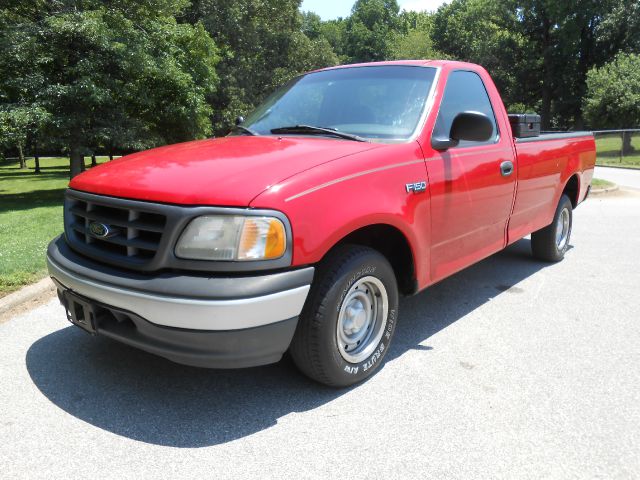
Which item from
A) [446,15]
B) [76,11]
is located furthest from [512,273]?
[446,15]

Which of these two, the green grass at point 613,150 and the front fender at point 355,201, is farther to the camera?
the green grass at point 613,150

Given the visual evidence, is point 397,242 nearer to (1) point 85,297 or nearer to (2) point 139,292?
(2) point 139,292

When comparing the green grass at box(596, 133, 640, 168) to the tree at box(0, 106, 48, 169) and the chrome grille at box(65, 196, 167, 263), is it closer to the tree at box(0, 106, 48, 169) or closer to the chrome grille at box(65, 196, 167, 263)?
the tree at box(0, 106, 48, 169)

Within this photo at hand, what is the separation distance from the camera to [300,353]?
2807 millimetres

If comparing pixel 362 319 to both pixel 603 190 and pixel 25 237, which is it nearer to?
pixel 25 237

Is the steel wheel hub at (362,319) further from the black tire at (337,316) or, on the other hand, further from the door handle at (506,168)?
Result: the door handle at (506,168)

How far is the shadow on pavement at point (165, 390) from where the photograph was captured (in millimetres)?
2666

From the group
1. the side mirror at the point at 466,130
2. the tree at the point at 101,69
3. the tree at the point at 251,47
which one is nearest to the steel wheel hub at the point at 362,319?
the side mirror at the point at 466,130

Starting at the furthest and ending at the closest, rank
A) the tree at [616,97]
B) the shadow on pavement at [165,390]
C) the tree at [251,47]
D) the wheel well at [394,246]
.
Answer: the tree at [616,97]
the tree at [251,47]
the wheel well at [394,246]
the shadow on pavement at [165,390]

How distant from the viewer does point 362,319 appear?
3.13 m

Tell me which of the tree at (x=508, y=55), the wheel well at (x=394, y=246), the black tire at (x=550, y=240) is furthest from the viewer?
the tree at (x=508, y=55)

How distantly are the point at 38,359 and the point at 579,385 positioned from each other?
3.38m

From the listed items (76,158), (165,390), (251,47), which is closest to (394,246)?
(165,390)

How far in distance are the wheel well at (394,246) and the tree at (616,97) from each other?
31.7 metres
